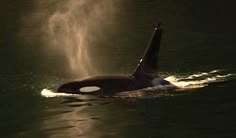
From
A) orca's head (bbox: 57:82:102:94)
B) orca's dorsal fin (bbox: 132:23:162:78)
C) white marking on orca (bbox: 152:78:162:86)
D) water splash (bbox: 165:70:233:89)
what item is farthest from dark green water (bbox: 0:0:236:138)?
orca's dorsal fin (bbox: 132:23:162:78)

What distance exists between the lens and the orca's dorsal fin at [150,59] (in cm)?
2083

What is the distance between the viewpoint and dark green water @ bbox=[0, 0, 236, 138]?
640 inches

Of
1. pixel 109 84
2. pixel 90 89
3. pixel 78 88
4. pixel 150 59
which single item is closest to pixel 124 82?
pixel 109 84

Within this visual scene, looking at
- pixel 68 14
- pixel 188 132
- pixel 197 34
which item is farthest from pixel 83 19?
pixel 188 132

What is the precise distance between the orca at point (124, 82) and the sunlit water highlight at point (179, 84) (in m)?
0.21

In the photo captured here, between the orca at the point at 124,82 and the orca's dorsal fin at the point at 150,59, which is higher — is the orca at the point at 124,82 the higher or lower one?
the lower one

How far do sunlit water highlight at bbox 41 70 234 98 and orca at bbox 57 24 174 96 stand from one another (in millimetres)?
213

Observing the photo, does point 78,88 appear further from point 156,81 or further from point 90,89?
point 156,81

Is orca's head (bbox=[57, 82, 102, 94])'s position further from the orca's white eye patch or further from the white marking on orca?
the white marking on orca

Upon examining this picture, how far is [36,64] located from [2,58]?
4680 mm

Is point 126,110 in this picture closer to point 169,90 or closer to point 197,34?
point 169,90

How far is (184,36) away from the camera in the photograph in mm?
36875

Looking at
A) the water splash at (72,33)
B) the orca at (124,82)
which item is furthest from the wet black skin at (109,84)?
the water splash at (72,33)

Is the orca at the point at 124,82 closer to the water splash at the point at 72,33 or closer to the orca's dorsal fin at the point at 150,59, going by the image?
the orca's dorsal fin at the point at 150,59
